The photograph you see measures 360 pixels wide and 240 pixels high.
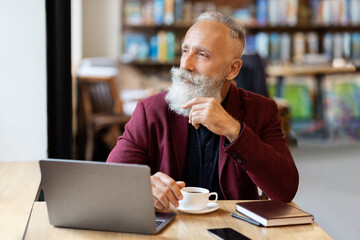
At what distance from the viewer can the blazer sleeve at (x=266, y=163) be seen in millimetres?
1517

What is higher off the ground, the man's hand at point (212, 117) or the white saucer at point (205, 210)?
the man's hand at point (212, 117)

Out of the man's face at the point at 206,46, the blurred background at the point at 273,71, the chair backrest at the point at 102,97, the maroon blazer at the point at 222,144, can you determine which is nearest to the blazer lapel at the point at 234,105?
the maroon blazer at the point at 222,144

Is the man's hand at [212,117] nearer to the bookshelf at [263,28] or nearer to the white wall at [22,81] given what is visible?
the white wall at [22,81]

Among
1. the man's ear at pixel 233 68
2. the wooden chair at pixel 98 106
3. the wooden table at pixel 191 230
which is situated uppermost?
the man's ear at pixel 233 68

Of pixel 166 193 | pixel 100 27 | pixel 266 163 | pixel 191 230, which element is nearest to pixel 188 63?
pixel 266 163

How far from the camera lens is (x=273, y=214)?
1287 mm

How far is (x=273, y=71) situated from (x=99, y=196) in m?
5.04

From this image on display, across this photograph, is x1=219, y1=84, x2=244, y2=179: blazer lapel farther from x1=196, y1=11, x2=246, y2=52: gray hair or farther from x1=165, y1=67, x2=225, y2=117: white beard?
x1=196, y1=11, x2=246, y2=52: gray hair

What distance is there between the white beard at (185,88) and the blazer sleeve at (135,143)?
4.8 inches

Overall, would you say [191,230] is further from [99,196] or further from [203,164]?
[203,164]

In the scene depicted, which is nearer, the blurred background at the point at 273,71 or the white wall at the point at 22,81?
the white wall at the point at 22,81

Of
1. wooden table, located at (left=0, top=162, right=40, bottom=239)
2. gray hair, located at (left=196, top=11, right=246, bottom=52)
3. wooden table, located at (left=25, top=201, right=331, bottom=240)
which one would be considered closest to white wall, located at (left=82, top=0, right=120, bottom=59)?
wooden table, located at (left=0, top=162, right=40, bottom=239)

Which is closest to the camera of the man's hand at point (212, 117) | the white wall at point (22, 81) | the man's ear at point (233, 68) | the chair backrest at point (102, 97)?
the man's hand at point (212, 117)

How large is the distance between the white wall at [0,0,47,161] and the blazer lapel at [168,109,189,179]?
0.67m
